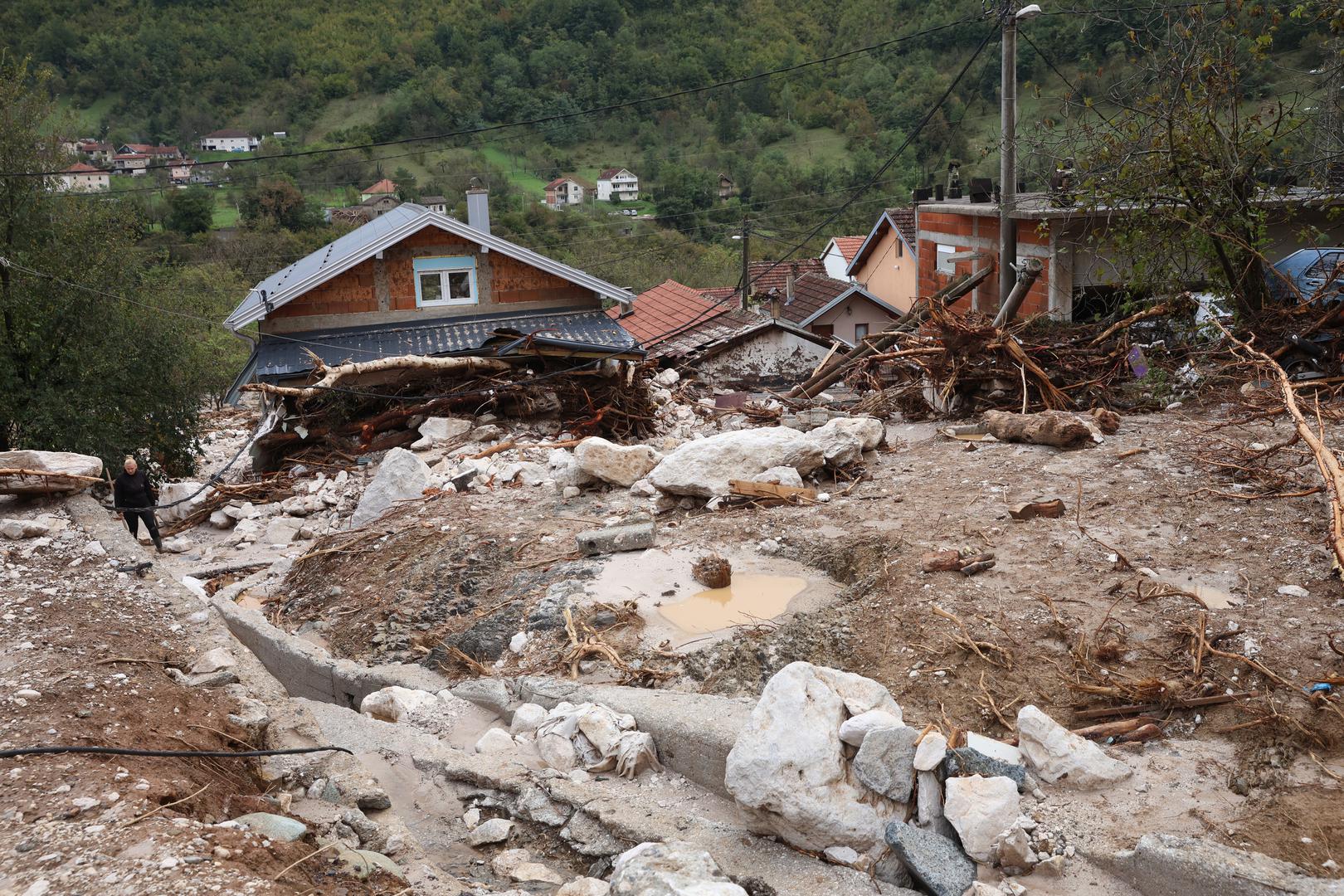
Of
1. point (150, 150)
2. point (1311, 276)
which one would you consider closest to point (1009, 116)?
point (1311, 276)

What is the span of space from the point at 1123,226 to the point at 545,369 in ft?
25.2

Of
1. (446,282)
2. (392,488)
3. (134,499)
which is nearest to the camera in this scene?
(134,499)

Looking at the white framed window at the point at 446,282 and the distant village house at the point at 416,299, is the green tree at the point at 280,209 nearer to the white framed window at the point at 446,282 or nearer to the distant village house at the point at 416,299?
the distant village house at the point at 416,299

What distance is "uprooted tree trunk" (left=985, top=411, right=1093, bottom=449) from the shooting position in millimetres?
9219

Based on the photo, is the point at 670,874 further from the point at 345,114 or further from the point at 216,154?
the point at 345,114

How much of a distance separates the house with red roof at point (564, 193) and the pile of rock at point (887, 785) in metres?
49.3

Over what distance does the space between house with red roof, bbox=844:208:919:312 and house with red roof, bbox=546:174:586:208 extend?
24.7m

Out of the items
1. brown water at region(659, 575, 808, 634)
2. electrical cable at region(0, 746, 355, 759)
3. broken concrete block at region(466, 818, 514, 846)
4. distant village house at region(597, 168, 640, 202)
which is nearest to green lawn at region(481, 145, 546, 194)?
distant village house at region(597, 168, 640, 202)

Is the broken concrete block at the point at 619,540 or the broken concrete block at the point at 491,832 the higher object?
the broken concrete block at the point at 619,540

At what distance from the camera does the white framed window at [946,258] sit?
20.5 meters

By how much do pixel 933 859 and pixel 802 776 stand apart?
22.0 inches

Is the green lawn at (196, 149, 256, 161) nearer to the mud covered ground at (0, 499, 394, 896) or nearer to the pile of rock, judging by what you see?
the mud covered ground at (0, 499, 394, 896)

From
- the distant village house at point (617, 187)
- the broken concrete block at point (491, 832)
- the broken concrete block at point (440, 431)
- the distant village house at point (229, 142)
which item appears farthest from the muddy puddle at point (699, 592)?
the distant village house at point (229, 142)

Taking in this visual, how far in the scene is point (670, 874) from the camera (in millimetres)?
3629
